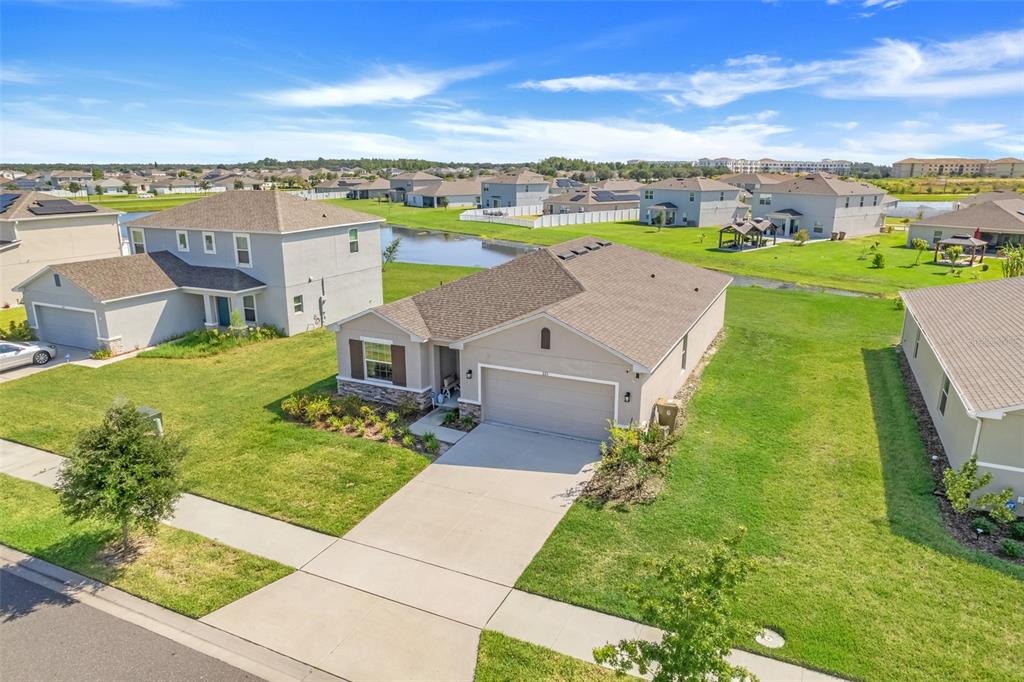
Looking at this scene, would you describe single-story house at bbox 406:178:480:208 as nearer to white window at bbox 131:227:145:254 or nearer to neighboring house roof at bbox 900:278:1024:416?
white window at bbox 131:227:145:254

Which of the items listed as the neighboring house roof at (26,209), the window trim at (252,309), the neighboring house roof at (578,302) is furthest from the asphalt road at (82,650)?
the neighboring house roof at (26,209)

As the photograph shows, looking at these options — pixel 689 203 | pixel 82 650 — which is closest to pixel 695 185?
pixel 689 203

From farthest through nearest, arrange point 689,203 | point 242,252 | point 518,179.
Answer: point 518,179 < point 689,203 < point 242,252

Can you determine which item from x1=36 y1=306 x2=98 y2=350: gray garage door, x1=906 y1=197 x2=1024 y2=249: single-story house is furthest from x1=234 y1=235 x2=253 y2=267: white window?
x1=906 y1=197 x2=1024 y2=249: single-story house

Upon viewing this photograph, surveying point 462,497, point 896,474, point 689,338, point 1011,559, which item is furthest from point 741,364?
point 462,497

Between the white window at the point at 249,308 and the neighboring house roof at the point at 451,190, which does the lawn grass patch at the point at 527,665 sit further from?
the neighboring house roof at the point at 451,190

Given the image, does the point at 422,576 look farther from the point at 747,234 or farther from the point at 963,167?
the point at 963,167
